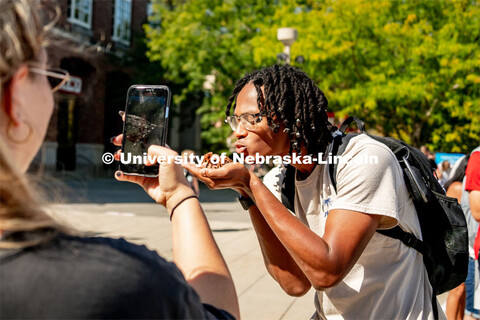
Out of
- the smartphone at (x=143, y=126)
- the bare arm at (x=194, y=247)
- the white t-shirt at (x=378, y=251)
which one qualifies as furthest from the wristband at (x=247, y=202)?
the bare arm at (x=194, y=247)

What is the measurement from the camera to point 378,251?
1.87 meters

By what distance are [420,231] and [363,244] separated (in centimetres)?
38

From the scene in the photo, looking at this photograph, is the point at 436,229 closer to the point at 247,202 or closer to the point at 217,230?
the point at 247,202

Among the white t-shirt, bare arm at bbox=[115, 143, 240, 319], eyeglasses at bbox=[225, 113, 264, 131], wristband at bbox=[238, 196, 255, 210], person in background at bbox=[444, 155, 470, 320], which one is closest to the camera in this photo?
bare arm at bbox=[115, 143, 240, 319]

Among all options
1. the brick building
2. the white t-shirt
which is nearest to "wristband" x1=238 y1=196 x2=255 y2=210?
the white t-shirt

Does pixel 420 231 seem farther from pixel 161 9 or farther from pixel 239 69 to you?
pixel 161 9

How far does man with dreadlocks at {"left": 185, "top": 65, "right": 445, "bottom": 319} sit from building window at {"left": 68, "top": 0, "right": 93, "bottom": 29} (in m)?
24.6

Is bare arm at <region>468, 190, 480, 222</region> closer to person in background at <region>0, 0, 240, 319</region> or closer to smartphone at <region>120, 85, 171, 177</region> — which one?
smartphone at <region>120, 85, 171, 177</region>

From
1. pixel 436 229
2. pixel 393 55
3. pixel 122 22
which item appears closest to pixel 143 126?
pixel 436 229

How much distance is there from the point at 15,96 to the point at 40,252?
302mm

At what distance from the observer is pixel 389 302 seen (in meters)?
1.86

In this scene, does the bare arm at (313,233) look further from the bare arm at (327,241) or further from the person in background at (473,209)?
the person in background at (473,209)

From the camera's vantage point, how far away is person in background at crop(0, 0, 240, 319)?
0.89m

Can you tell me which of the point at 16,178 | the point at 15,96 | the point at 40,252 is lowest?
the point at 40,252
